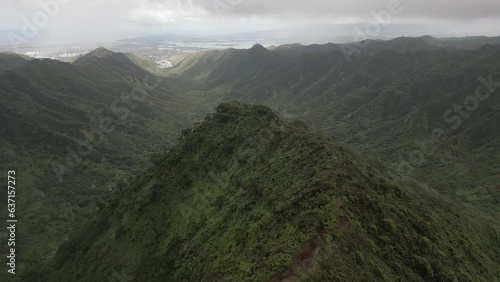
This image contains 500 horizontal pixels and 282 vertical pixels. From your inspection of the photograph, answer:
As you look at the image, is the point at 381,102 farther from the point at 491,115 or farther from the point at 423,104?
the point at 491,115

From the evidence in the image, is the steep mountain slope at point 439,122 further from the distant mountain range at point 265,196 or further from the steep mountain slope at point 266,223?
the steep mountain slope at point 266,223

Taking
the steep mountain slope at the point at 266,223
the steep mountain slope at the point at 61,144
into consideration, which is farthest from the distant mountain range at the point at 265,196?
the steep mountain slope at the point at 61,144

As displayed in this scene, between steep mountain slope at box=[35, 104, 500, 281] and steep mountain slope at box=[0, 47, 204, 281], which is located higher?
steep mountain slope at box=[35, 104, 500, 281]

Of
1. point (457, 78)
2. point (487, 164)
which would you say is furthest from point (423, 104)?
point (487, 164)

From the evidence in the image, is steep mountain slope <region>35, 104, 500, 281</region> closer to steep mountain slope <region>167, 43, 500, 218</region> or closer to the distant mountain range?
the distant mountain range

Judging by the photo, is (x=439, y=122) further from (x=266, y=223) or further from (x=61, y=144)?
(x=61, y=144)

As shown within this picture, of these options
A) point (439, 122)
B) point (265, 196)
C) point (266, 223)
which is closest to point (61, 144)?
point (265, 196)

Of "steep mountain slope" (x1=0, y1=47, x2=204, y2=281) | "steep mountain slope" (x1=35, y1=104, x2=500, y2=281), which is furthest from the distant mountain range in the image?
"steep mountain slope" (x1=0, y1=47, x2=204, y2=281)
